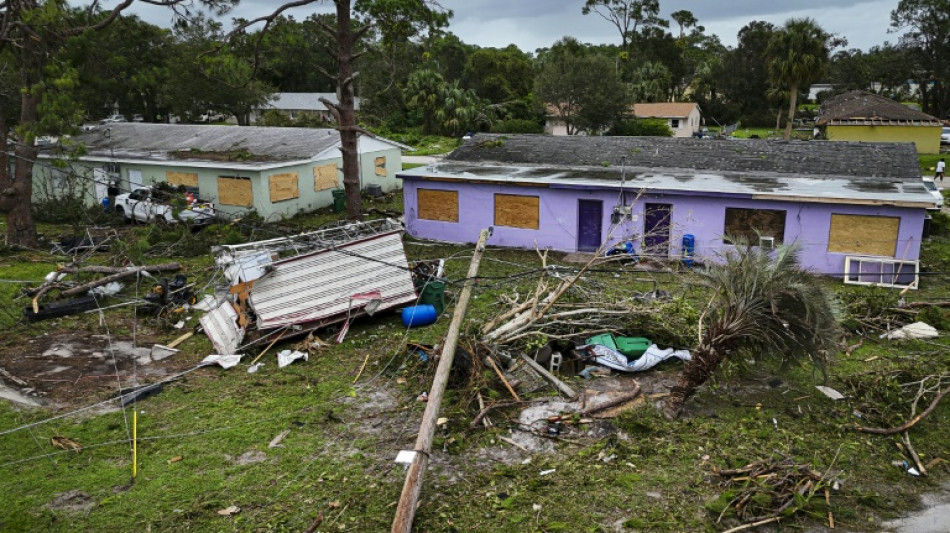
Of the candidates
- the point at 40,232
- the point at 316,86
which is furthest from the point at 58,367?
the point at 316,86

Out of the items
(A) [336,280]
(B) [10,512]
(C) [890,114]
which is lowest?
(B) [10,512]

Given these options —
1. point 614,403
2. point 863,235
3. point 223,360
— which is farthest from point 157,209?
point 863,235

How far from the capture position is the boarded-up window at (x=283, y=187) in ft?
84.4

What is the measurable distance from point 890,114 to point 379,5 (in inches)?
1453

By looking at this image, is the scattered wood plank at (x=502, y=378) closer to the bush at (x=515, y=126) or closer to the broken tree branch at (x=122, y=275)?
the broken tree branch at (x=122, y=275)

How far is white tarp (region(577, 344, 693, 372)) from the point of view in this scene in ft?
38.2

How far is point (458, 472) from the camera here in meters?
8.83

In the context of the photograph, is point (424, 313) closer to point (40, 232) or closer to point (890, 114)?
point (40, 232)

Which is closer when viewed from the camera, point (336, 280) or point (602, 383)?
point (602, 383)

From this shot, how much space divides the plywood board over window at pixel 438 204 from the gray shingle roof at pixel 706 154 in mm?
4069

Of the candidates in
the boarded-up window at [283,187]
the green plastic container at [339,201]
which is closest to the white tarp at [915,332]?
the green plastic container at [339,201]

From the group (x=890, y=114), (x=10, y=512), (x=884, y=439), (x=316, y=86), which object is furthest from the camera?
(x=316, y=86)

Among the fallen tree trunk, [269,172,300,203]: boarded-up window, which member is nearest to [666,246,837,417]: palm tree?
the fallen tree trunk

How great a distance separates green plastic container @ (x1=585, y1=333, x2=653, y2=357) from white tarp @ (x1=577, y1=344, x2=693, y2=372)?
9 centimetres
